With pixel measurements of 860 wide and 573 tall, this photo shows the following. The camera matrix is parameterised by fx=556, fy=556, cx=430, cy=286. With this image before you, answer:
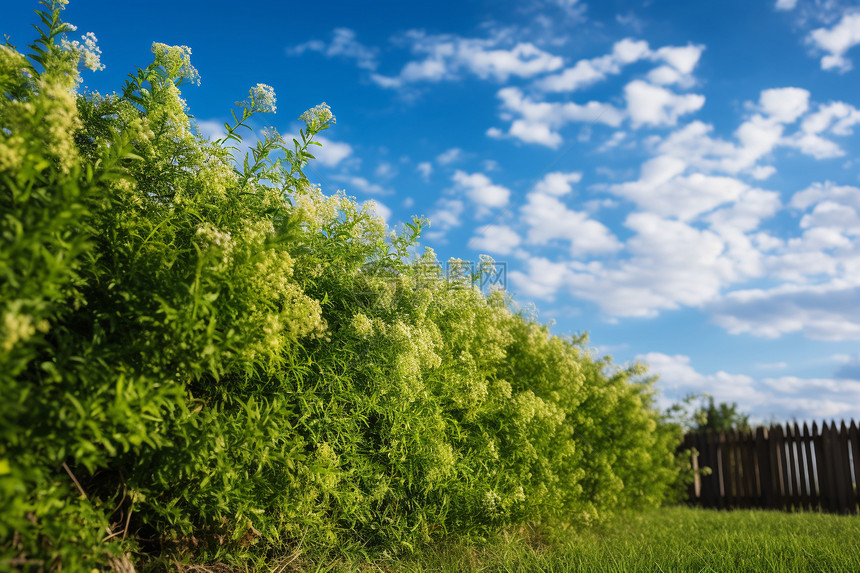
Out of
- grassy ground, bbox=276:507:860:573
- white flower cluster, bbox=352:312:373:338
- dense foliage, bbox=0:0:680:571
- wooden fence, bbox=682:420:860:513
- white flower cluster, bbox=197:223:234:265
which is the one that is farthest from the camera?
wooden fence, bbox=682:420:860:513

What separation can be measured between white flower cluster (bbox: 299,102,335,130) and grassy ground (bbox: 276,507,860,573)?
290 centimetres

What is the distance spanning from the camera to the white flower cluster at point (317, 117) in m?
3.57

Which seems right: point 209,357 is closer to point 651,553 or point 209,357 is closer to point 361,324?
point 361,324

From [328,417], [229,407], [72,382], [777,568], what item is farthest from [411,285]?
[777,568]

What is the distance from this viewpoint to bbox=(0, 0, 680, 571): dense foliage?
2.17 meters

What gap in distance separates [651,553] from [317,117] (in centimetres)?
421

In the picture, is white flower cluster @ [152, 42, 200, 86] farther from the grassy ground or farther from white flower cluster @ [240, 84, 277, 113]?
the grassy ground

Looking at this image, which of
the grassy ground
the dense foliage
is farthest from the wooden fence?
the dense foliage

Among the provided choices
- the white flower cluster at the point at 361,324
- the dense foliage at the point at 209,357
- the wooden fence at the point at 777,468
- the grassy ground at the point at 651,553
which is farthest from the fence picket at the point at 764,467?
the white flower cluster at the point at 361,324

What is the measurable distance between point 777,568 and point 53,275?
502 centimetres

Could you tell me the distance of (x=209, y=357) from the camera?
255cm

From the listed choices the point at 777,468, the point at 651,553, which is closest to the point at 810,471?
the point at 777,468

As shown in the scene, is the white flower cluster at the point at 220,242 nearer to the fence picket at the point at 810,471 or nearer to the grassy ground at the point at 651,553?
the grassy ground at the point at 651,553

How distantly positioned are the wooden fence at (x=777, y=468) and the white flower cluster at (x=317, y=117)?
36.6 ft
